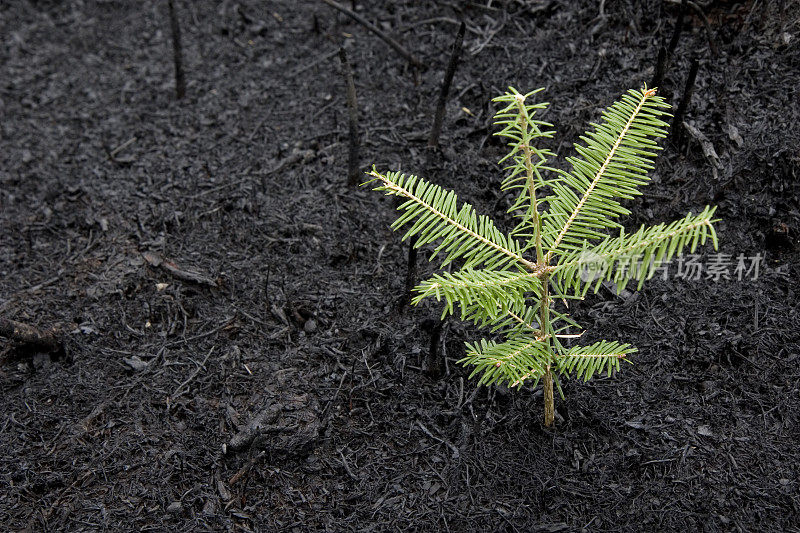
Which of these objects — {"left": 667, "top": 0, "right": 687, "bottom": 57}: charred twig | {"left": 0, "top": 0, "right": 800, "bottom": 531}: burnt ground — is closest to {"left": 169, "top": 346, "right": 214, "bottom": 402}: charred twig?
{"left": 0, "top": 0, "right": 800, "bottom": 531}: burnt ground

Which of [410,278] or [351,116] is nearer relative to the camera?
[410,278]

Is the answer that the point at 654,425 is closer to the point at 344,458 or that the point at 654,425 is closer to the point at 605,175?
the point at 605,175

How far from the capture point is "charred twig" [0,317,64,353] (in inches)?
91.2

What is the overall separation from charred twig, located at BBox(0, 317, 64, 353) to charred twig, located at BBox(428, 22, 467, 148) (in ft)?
5.46

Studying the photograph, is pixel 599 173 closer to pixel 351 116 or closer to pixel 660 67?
pixel 660 67

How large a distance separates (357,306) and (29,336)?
1.17 metres

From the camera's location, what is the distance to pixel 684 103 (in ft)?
8.14

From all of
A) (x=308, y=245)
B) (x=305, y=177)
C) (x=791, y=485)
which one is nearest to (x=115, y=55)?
(x=305, y=177)

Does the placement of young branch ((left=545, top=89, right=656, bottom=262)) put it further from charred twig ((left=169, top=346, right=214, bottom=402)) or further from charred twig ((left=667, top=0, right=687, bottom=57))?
charred twig ((left=169, top=346, right=214, bottom=402))

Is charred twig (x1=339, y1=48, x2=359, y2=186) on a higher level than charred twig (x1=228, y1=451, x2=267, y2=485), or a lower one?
higher

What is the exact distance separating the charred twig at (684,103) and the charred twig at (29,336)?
8.13 feet

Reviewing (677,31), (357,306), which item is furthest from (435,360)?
(677,31)

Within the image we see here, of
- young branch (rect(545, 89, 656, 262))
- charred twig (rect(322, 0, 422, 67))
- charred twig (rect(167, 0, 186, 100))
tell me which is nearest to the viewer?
young branch (rect(545, 89, 656, 262))

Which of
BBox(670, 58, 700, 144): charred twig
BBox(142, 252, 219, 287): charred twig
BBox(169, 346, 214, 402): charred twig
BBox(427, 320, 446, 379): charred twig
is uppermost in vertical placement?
BBox(670, 58, 700, 144): charred twig
